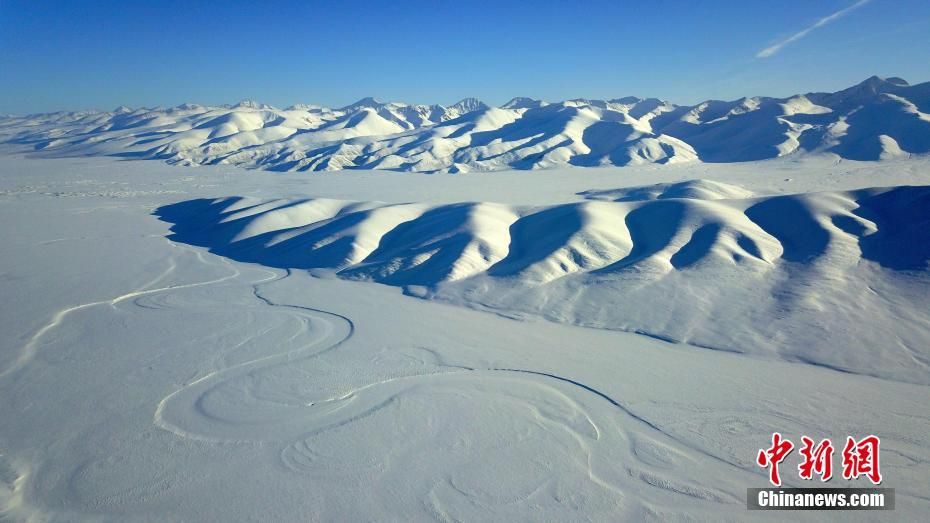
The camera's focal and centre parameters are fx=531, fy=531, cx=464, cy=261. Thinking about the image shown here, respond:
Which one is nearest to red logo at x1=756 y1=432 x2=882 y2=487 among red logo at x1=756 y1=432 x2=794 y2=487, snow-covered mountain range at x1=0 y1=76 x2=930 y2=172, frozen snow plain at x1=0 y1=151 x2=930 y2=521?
red logo at x1=756 y1=432 x2=794 y2=487

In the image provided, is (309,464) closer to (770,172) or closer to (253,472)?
(253,472)

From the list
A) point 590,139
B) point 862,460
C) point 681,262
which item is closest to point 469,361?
point 862,460

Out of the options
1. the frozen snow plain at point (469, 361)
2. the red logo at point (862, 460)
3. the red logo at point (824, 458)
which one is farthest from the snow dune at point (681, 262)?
the red logo at point (824, 458)

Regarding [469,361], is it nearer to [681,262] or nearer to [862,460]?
[862,460]

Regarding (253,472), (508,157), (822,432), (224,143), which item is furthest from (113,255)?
(224,143)

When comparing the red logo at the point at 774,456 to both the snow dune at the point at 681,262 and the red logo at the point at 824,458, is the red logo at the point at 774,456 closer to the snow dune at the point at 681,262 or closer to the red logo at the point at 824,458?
the red logo at the point at 824,458

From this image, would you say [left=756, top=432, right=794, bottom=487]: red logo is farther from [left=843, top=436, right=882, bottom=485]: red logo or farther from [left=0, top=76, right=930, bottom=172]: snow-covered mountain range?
[left=0, top=76, right=930, bottom=172]: snow-covered mountain range
